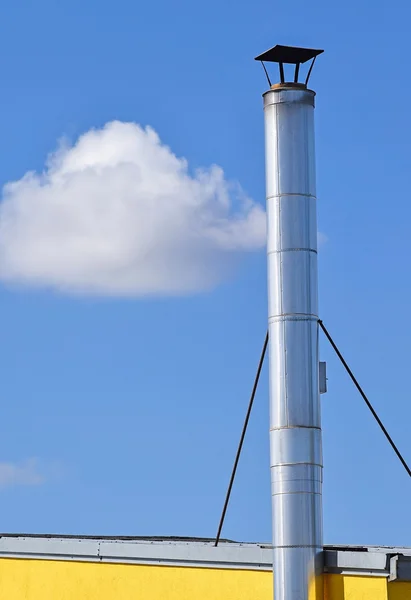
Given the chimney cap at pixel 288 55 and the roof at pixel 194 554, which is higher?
the chimney cap at pixel 288 55

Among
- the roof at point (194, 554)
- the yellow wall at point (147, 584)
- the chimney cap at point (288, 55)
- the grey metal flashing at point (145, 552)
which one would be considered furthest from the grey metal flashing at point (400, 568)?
the chimney cap at point (288, 55)

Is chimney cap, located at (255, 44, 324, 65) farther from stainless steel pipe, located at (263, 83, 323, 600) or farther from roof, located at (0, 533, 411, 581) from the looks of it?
roof, located at (0, 533, 411, 581)

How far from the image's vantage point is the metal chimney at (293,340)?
19.6 m

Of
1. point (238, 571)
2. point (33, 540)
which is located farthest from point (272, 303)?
point (33, 540)

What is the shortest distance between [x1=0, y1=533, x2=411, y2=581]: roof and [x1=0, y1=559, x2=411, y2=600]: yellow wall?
0.41ft

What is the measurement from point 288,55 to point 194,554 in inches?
353

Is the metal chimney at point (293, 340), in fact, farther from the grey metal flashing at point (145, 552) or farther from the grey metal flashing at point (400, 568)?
the grey metal flashing at point (400, 568)

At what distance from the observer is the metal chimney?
19.6 m

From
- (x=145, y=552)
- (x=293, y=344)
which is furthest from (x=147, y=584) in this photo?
(x=293, y=344)

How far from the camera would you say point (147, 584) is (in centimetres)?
2217

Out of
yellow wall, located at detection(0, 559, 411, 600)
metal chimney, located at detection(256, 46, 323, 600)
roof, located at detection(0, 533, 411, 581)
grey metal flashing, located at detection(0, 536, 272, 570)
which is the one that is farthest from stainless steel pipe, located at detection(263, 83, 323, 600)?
grey metal flashing, located at detection(0, 536, 272, 570)

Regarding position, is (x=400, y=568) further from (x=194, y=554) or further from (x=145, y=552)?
(x=145, y=552)

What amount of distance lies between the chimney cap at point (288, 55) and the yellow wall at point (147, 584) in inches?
354

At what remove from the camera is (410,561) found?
18.3m
